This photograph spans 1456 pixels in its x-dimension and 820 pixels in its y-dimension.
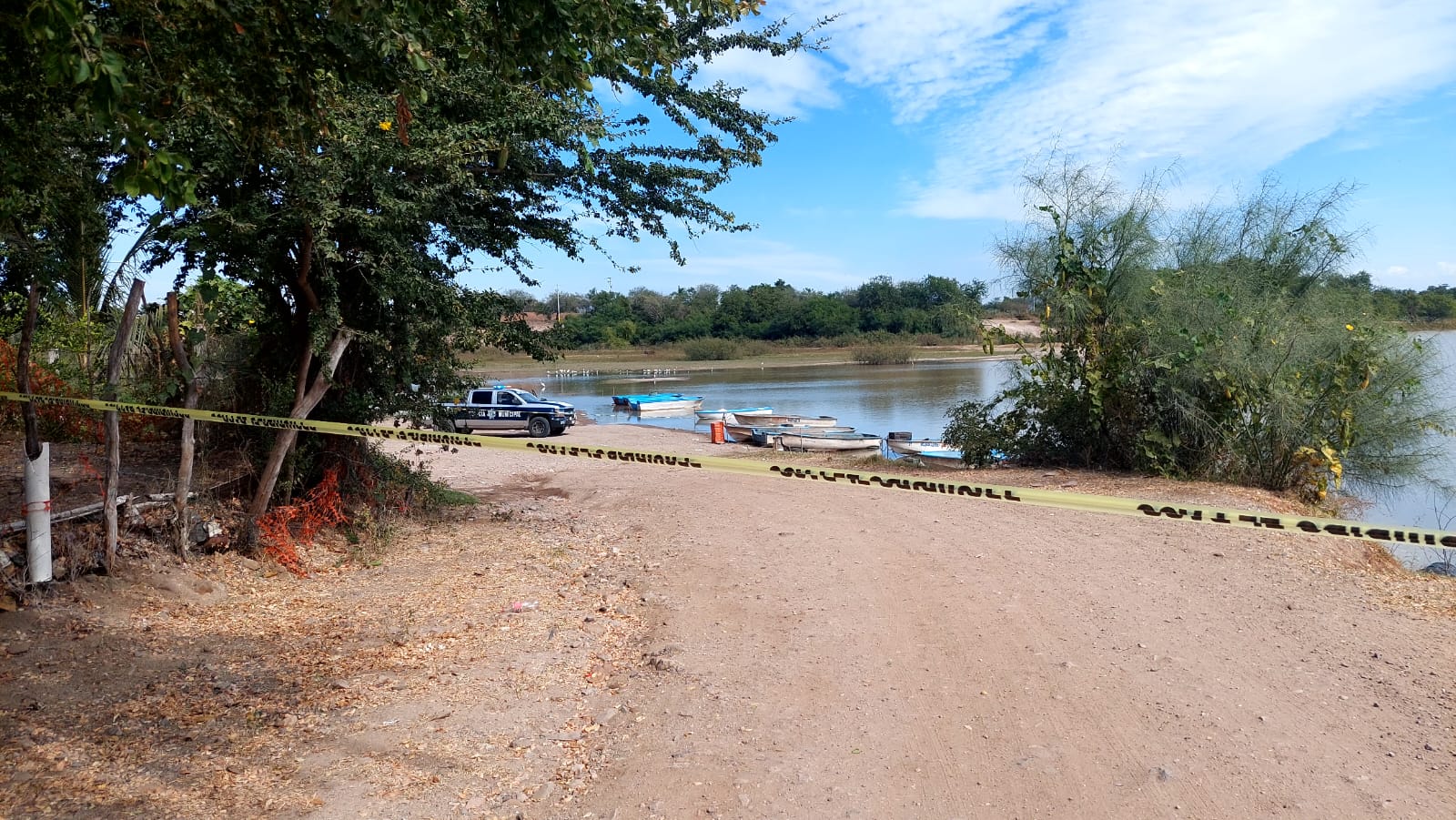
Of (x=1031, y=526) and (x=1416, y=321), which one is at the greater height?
(x=1416, y=321)

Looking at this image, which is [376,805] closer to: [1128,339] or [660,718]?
[660,718]

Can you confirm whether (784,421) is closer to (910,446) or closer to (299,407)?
(910,446)

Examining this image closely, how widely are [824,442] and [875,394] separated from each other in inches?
1055

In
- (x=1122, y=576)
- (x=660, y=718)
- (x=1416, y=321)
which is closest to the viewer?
(x=660, y=718)

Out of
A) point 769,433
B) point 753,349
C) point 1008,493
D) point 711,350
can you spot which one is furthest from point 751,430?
point 753,349

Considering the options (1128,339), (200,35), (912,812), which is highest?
(200,35)

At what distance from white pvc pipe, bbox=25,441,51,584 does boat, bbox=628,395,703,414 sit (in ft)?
120

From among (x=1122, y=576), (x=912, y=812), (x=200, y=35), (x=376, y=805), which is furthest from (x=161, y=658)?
(x=1122, y=576)

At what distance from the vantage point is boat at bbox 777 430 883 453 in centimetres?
2488

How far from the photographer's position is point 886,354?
84.2 meters

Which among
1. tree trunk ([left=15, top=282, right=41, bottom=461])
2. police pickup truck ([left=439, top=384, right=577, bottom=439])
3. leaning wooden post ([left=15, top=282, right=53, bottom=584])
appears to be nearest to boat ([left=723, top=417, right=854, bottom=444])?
police pickup truck ([left=439, top=384, right=577, bottom=439])

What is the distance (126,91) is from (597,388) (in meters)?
61.1

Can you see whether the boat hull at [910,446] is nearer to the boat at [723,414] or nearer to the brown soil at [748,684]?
the boat at [723,414]

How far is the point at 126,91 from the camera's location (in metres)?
4.45
